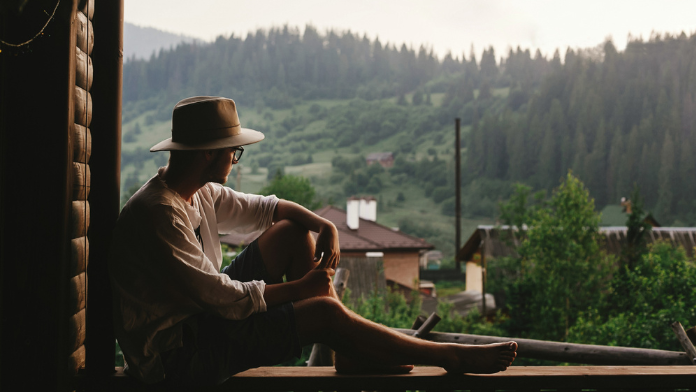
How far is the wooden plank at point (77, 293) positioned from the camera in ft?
6.30

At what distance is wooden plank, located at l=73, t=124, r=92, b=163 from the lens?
1.89 metres

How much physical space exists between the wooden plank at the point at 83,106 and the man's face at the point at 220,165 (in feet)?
1.43

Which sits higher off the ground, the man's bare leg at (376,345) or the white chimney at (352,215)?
the man's bare leg at (376,345)

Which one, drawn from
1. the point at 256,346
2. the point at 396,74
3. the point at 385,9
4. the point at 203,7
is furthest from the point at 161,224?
the point at 203,7

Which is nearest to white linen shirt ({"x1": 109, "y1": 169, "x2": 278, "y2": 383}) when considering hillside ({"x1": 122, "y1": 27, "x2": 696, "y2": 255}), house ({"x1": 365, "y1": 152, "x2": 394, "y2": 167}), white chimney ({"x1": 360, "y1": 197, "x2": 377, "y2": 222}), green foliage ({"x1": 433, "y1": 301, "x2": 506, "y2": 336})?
green foliage ({"x1": 433, "y1": 301, "x2": 506, "y2": 336})

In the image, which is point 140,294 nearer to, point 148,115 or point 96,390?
point 96,390

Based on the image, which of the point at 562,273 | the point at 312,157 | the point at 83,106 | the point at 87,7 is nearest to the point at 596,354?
the point at 83,106

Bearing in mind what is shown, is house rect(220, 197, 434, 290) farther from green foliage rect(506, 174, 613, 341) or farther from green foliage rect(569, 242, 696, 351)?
green foliage rect(569, 242, 696, 351)

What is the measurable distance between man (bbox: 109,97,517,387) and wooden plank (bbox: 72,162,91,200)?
159 millimetres

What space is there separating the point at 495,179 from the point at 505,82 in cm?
1867

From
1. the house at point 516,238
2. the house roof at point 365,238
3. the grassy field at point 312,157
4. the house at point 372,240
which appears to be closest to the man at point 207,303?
the house at point 516,238

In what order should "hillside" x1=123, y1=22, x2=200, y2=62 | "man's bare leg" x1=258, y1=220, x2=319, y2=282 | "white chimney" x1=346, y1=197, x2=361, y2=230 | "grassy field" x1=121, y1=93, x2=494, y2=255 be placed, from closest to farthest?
"man's bare leg" x1=258, y1=220, x2=319, y2=282 < "white chimney" x1=346, y1=197, x2=361, y2=230 < "grassy field" x1=121, y1=93, x2=494, y2=255 < "hillside" x1=123, y1=22, x2=200, y2=62

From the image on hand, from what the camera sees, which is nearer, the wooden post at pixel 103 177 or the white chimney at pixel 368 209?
the wooden post at pixel 103 177

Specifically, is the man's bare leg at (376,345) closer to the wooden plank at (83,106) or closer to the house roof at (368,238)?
the wooden plank at (83,106)
